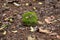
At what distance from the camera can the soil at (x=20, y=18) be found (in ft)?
8.85

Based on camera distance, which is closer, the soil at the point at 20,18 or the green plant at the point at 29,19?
the soil at the point at 20,18

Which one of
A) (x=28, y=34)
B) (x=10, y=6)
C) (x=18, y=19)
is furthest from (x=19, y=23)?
(x=10, y=6)

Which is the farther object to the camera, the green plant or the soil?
the green plant

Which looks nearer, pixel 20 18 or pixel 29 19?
pixel 29 19

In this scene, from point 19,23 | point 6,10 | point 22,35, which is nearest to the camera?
point 22,35

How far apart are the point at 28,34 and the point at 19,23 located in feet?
0.99

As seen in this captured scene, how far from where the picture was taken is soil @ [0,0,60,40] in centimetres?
270

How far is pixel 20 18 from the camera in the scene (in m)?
3.03

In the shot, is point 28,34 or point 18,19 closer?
point 28,34

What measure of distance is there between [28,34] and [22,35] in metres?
0.09

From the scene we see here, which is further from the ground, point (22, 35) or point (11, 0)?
point (11, 0)

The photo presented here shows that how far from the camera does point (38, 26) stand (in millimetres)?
2846

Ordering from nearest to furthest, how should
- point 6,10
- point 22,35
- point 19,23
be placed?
point 22,35 → point 19,23 → point 6,10

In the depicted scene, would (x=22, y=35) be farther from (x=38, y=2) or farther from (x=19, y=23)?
(x=38, y=2)
